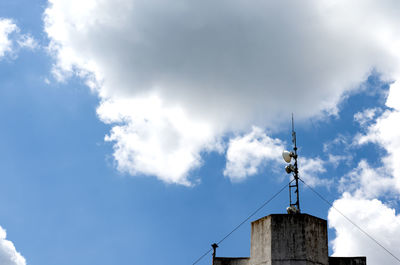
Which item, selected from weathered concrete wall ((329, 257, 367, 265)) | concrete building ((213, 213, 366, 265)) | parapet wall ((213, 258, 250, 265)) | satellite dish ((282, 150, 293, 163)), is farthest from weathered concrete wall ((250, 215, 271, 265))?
satellite dish ((282, 150, 293, 163))

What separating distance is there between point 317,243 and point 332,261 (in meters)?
1.22

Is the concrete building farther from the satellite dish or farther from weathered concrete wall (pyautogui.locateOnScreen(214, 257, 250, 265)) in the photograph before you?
the satellite dish

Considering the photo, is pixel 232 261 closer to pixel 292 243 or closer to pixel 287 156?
pixel 292 243

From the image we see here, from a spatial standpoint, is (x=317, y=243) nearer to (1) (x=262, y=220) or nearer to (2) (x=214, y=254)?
(1) (x=262, y=220)

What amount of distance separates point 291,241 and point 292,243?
0.09 m

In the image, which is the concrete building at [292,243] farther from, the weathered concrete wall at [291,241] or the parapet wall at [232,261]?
the parapet wall at [232,261]

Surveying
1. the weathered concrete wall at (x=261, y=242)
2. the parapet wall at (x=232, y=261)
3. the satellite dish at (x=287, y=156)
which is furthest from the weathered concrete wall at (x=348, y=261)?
the satellite dish at (x=287, y=156)

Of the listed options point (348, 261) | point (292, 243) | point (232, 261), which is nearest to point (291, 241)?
point (292, 243)

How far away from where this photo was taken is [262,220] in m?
20.8

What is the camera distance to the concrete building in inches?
764

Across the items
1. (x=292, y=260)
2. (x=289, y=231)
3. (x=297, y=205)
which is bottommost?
(x=292, y=260)

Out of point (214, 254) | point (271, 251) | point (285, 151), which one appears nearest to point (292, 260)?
point (271, 251)

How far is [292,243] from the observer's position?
1955cm

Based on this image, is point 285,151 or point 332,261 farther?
point 285,151
